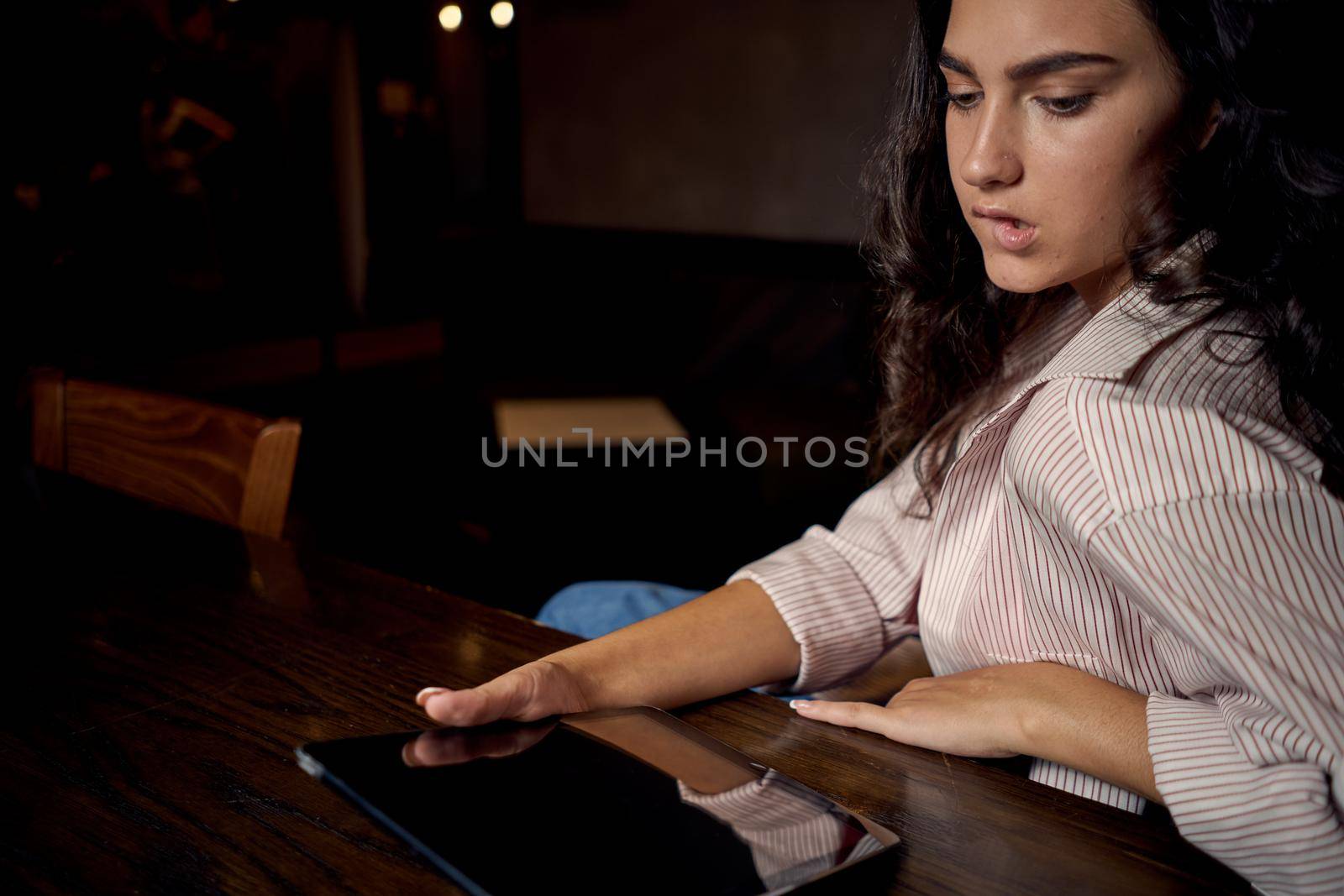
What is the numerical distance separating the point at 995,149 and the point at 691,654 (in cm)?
48

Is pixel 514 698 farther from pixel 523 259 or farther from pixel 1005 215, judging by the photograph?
pixel 523 259

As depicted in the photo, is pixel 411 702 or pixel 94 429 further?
pixel 94 429

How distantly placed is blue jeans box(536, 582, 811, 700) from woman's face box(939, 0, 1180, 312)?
636 millimetres

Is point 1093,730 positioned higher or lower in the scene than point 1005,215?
lower

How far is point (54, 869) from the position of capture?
0.58 m

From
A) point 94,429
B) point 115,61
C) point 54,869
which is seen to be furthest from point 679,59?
point 54,869

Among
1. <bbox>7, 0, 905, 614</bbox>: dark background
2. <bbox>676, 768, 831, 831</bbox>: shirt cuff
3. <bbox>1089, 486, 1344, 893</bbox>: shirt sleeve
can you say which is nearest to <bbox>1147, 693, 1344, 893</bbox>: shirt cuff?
<bbox>1089, 486, 1344, 893</bbox>: shirt sleeve

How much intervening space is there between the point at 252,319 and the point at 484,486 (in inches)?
104

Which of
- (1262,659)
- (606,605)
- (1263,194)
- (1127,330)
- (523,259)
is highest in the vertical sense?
(1263,194)

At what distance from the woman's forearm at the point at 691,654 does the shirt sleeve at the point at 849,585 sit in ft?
0.06

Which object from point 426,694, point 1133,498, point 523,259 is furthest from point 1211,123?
point 523,259

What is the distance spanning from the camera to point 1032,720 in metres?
0.77

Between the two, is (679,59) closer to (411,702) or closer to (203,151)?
(203,151)

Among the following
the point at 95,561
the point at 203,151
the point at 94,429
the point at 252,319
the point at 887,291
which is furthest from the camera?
the point at 252,319
